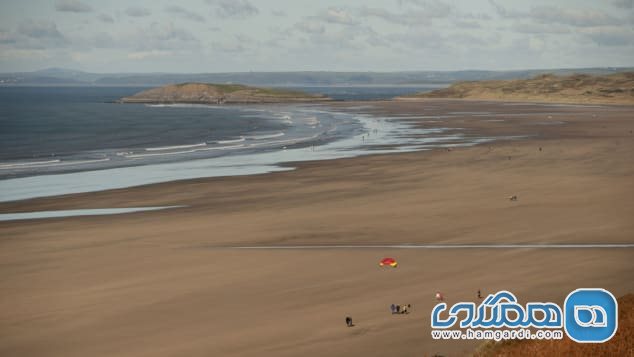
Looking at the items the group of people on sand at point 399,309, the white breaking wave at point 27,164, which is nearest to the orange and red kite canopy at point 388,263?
the group of people on sand at point 399,309

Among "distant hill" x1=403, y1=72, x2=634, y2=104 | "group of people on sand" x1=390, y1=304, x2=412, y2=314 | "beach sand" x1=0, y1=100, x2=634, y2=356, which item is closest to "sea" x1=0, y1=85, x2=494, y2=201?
"beach sand" x1=0, y1=100, x2=634, y2=356

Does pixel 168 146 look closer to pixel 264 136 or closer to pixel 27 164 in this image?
pixel 264 136

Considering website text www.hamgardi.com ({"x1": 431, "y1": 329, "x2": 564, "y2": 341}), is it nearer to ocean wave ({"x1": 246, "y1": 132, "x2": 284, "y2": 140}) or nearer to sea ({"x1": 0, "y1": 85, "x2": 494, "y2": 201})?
sea ({"x1": 0, "y1": 85, "x2": 494, "y2": 201})

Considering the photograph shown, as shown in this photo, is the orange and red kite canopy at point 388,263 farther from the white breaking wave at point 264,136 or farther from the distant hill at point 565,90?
the distant hill at point 565,90

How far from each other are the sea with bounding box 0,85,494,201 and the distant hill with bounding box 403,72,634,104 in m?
66.1

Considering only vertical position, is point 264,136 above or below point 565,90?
above

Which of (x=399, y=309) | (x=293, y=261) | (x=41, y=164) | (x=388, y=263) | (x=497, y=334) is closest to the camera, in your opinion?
(x=497, y=334)

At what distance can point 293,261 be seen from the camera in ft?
85.6

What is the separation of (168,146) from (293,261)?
5084 centimetres

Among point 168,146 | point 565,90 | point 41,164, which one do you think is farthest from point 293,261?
point 565,90

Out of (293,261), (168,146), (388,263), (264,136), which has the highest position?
(388,263)

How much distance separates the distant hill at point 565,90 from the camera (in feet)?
525

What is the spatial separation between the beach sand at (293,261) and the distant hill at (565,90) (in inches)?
4724

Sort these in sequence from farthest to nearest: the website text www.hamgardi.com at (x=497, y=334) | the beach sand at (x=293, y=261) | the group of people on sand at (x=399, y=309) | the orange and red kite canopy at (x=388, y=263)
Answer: the orange and red kite canopy at (x=388, y=263), the group of people on sand at (x=399, y=309), the beach sand at (x=293, y=261), the website text www.hamgardi.com at (x=497, y=334)
